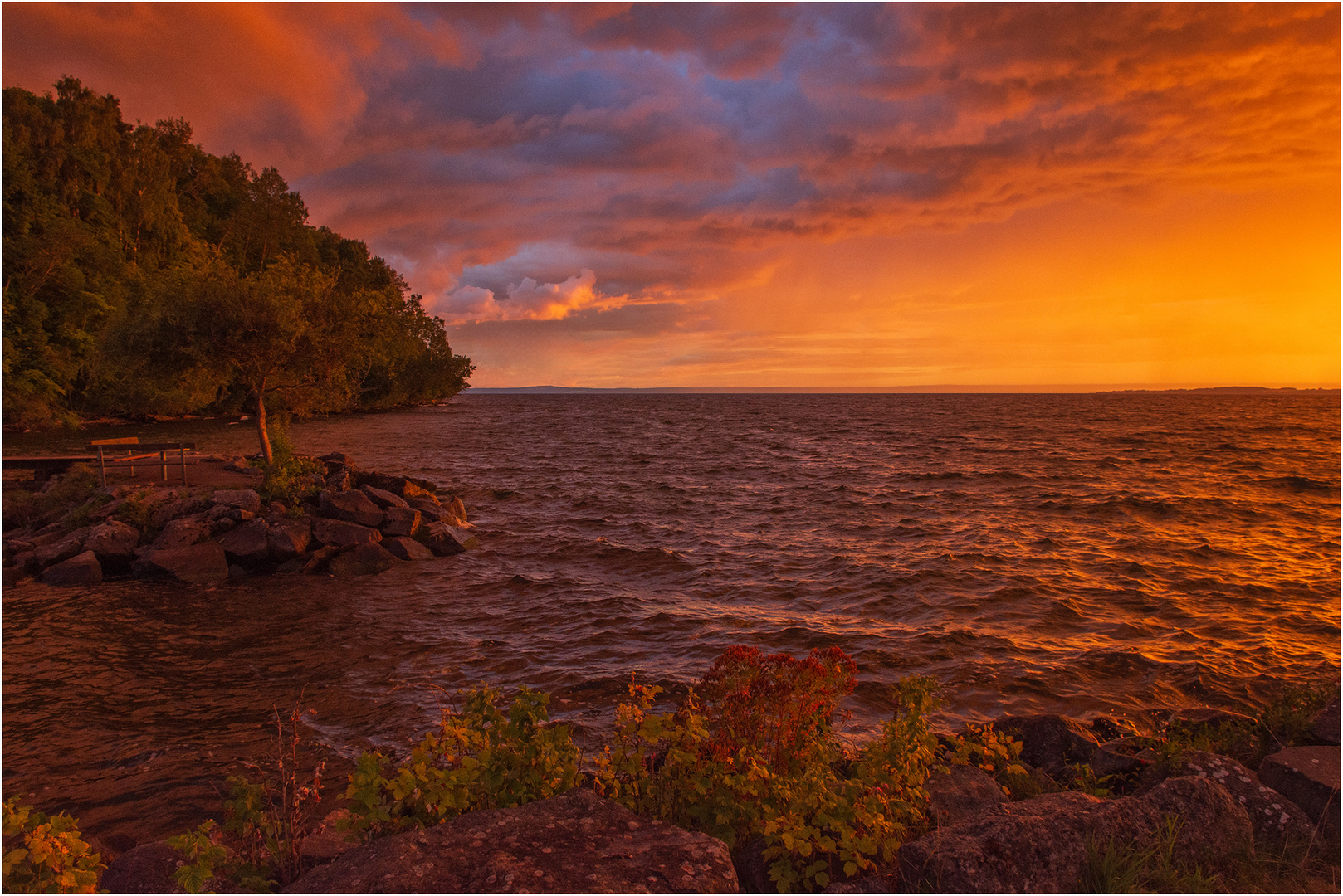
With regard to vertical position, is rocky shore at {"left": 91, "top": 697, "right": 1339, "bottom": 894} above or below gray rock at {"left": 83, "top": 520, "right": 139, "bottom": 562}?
above

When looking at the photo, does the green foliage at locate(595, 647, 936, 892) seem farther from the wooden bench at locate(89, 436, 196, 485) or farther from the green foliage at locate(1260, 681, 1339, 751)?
the wooden bench at locate(89, 436, 196, 485)

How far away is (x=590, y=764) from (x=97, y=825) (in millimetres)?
5400

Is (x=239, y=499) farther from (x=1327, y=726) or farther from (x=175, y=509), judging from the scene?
(x=1327, y=726)

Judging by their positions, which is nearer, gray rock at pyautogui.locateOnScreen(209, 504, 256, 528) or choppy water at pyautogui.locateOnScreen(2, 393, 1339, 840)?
choppy water at pyautogui.locateOnScreen(2, 393, 1339, 840)

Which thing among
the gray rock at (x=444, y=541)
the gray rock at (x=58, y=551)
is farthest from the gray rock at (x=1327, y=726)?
the gray rock at (x=58, y=551)

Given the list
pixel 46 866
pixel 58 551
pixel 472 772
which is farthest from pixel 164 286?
pixel 472 772

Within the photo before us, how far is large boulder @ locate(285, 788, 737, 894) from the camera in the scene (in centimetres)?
404

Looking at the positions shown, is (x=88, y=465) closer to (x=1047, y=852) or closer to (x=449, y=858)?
(x=449, y=858)

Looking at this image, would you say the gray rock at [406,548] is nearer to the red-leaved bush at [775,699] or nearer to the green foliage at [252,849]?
the green foliage at [252,849]

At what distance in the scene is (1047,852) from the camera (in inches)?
173

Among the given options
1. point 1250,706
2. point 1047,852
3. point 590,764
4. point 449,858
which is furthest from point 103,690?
point 1250,706

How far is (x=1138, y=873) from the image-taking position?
167 inches

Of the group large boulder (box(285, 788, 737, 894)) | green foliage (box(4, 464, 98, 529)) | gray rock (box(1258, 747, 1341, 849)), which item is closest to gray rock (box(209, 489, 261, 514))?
green foliage (box(4, 464, 98, 529))

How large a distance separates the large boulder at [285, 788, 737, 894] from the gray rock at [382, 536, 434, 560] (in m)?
15.3
